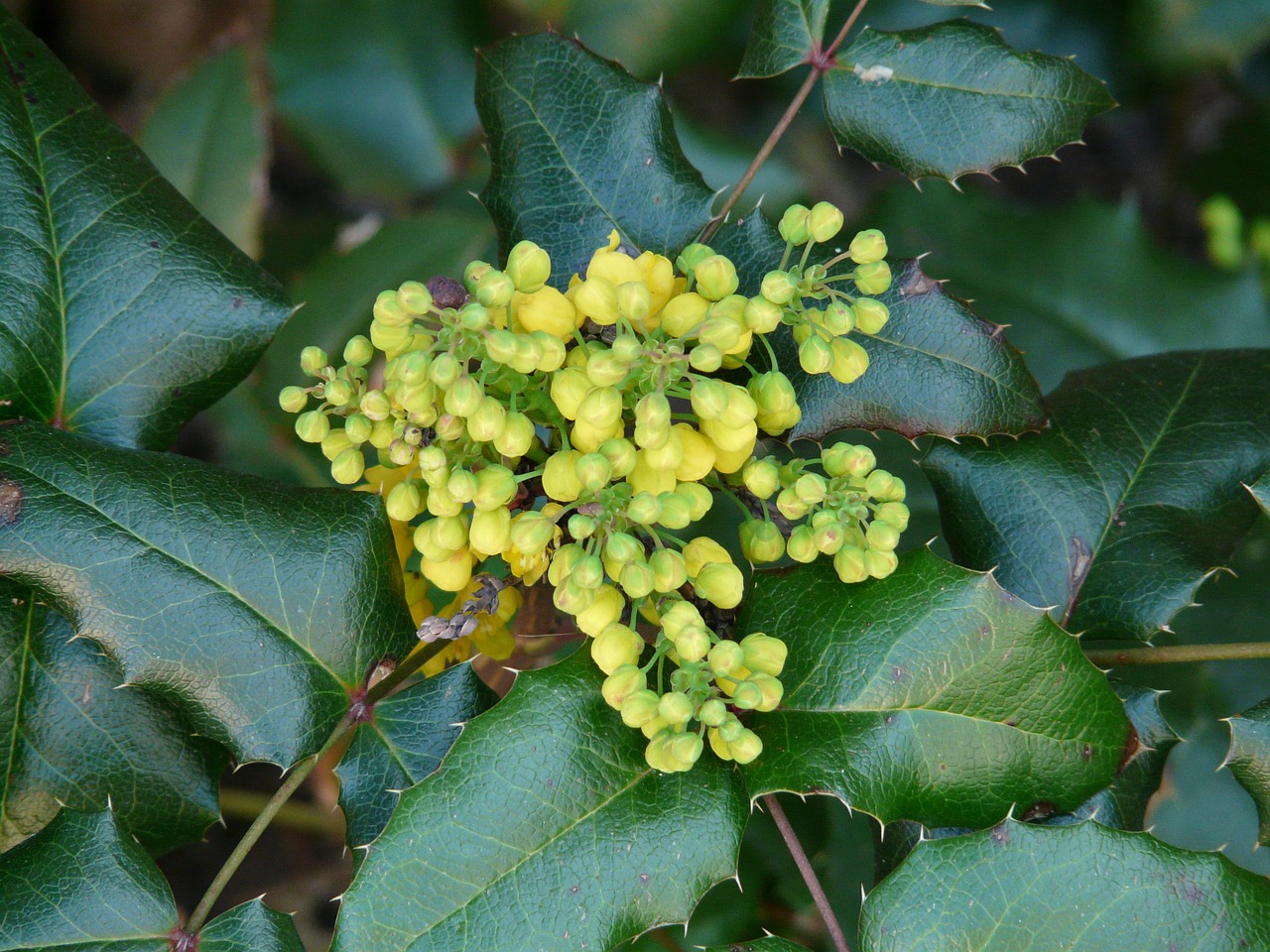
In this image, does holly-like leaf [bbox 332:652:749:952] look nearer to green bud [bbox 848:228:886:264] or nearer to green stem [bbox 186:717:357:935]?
green stem [bbox 186:717:357:935]

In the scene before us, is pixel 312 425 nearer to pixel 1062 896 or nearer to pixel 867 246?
pixel 867 246

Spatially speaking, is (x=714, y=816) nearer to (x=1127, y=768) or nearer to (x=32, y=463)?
(x=1127, y=768)

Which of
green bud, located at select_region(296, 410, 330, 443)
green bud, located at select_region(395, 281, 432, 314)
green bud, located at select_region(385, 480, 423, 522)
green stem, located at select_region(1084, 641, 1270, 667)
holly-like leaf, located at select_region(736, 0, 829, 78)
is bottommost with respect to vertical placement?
green stem, located at select_region(1084, 641, 1270, 667)

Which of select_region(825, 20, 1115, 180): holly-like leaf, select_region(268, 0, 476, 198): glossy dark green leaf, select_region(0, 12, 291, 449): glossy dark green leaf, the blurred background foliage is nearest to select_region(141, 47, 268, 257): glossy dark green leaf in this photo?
the blurred background foliage

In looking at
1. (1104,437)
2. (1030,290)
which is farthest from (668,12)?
(1104,437)

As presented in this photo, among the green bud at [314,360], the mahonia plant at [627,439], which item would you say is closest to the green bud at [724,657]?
the mahonia plant at [627,439]

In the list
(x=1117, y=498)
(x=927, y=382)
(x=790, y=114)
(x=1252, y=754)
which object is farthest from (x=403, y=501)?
(x=1252, y=754)

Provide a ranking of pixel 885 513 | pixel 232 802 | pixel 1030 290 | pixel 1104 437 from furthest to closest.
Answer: pixel 1030 290 → pixel 232 802 → pixel 1104 437 → pixel 885 513
